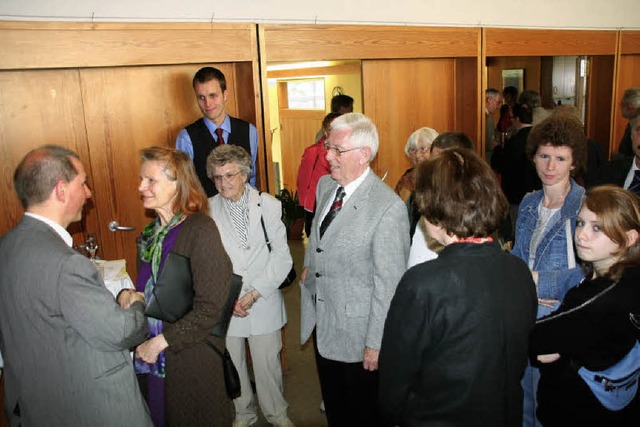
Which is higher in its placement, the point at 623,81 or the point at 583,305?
the point at 623,81

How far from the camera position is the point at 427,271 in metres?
1.53

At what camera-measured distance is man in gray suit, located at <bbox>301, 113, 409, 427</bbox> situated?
2.34 meters

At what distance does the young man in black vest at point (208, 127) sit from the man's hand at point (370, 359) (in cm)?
169

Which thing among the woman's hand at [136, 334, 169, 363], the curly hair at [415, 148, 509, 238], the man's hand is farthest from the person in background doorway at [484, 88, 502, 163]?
the woman's hand at [136, 334, 169, 363]

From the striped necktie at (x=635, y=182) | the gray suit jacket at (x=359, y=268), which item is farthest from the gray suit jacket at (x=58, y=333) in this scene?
the striped necktie at (x=635, y=182)

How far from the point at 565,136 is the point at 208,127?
2223 mm

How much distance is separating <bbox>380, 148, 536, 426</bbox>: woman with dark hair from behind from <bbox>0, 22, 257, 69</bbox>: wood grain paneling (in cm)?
241

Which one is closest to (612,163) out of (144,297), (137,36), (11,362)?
(144,297)

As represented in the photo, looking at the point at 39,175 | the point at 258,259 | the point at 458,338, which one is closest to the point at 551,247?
the point at 458,338

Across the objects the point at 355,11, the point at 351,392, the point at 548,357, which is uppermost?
the point at 355,11

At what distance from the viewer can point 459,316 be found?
1518 millimetres

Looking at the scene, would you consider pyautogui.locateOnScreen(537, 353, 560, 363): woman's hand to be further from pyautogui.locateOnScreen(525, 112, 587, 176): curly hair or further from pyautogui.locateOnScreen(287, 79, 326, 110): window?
pyautogui.locateOnScreen(287, 79, 326, 110): window

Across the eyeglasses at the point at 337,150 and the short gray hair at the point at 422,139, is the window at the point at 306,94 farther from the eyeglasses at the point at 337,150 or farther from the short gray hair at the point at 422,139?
the eyeglasses at the point at 337,150

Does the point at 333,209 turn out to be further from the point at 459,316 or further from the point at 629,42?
the point at 629,42
